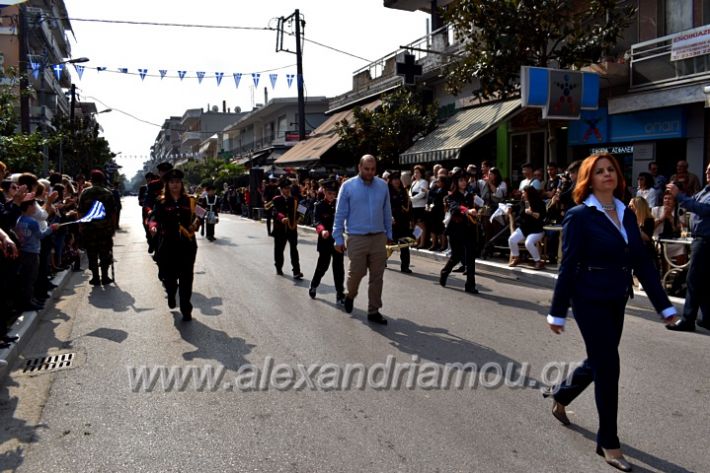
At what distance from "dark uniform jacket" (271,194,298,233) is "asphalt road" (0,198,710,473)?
2.55 metres

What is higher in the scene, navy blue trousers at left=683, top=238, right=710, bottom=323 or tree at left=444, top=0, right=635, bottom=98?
tree at left=444, top=0, right=635, bottom=98

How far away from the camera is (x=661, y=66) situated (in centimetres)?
1445

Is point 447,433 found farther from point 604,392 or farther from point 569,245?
point 569,245

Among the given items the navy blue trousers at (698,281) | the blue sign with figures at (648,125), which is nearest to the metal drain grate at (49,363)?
the navy blue trousers at (698,281)

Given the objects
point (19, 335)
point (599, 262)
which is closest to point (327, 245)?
point (19, 335)

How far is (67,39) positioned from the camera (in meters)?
62.5

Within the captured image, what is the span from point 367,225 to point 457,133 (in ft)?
39.0

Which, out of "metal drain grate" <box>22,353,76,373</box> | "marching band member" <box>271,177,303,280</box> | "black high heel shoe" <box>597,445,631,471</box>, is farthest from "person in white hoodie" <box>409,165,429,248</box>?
"black high heel shoe" <box>597,445,631,471</box>

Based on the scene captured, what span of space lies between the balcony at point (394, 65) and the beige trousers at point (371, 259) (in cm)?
1206

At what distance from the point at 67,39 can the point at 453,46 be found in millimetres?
53264

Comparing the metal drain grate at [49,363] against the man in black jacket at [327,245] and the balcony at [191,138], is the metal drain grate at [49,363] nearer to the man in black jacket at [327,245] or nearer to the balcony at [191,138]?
the man in black jacket at [327,245]

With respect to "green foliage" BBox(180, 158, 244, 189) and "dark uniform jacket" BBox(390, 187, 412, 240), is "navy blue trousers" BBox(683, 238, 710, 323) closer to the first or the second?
"dark uniform jacket" BBox(390, 187, 412, 240)

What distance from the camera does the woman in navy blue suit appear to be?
146 inches

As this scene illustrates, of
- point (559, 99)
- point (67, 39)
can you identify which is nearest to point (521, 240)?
point (559, 99)
